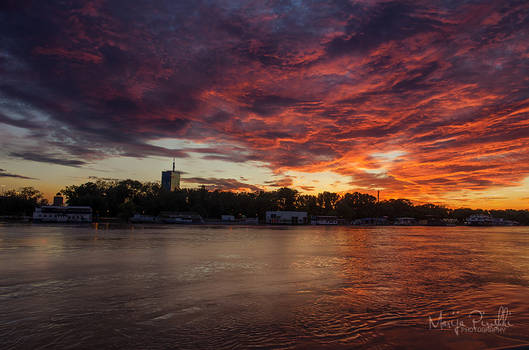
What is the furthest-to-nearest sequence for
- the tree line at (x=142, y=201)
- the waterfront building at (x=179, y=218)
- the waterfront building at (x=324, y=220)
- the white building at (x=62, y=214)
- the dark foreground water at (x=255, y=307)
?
the waterfront building at (x=324, y=220)
the tree line at (x=142, y=201)
the waterfront building at (x=179, y=218)
the white building at (x=62, y=214)
the dark foreground water at (x=255, y=307)

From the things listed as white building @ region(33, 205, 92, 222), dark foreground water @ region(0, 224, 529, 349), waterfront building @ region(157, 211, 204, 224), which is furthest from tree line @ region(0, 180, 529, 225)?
dark foreground water @ region(0, 224, 529, 349)

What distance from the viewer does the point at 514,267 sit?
22484 millimetres

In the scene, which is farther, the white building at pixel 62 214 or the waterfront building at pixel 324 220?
the waterfront building at pixel 324 220

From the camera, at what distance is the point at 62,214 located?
125312 millimetres

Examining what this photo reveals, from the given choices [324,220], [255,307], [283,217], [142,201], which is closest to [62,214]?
[142,201]

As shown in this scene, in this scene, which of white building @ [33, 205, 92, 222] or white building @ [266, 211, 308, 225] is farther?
white building @ [266, 211, 308, 225]

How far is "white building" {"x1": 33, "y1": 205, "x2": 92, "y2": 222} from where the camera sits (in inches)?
4833

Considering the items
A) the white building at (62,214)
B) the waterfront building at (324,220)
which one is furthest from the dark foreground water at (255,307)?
the waterfront building at (324,220)

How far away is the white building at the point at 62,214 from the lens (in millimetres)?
122750

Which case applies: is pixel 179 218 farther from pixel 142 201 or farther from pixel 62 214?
pixel 62 214

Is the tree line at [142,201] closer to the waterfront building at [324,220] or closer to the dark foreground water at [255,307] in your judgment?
the waterfront building at [324,220]

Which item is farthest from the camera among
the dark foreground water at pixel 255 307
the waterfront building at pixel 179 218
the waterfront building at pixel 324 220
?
the waterfront building at pixel 324 220

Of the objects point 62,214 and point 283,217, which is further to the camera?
point 283,217

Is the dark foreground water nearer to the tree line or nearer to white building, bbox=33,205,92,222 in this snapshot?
white building, bbox=33,205,92,222
